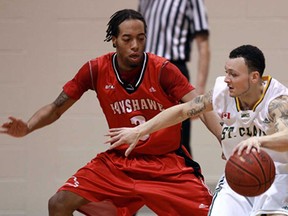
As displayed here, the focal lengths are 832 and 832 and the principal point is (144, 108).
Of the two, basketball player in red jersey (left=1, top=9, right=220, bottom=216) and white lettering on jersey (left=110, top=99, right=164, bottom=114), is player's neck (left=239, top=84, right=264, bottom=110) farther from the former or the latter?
white lettering on jersey (left=110, top=99, right=164, bottom=114)

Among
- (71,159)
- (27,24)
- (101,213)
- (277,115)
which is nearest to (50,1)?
(27,24)

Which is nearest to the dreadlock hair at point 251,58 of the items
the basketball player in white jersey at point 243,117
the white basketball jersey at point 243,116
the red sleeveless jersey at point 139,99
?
the basketball player in white jersey at point 243,117

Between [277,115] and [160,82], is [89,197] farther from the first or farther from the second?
[277,115]

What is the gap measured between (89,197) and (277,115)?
49.8 inches

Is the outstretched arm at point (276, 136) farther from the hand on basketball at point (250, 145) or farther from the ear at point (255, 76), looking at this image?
the ear at point (255, 76)

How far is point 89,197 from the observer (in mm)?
5012

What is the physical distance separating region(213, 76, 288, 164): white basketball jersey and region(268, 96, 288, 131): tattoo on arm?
0.04 meters

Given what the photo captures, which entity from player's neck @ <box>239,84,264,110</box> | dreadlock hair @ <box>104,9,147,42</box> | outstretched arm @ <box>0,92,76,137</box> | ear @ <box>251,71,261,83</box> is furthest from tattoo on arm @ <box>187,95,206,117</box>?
outstretched arm @ <box>0,92,76,137</box>

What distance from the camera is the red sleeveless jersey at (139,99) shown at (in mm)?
5172

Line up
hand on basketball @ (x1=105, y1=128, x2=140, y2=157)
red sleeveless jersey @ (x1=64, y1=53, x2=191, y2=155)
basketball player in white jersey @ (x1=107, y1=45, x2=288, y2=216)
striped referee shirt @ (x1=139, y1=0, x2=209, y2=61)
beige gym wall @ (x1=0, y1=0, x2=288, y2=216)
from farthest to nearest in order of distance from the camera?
beige gym wall @ (x1=0, y1=0, x2=288, y2=216) < striped referee shirt @ (x1=139, y1=0, x2=209, y2=61) < red sleeveless jersey @ (x1=64, y1=53, x2=191, y2=155) < hand on basketball @ (x1=105, y1=128, x2=140, y2=157) < basketball player in white jersey @ (x1=107, y1=45, x2=288, y2=216)

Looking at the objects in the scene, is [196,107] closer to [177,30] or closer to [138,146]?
[138,146]

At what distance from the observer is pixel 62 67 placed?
6.96 metres

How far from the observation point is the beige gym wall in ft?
22.6

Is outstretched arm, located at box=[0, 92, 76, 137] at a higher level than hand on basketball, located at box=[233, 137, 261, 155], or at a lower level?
higher
